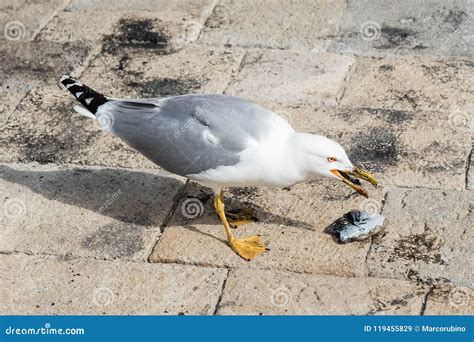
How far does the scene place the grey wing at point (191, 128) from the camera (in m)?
5.73

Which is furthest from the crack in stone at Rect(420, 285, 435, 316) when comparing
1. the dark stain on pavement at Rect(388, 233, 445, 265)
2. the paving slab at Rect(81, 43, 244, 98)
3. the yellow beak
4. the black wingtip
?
the paving slab at Rect(81, 43, 244, 98)

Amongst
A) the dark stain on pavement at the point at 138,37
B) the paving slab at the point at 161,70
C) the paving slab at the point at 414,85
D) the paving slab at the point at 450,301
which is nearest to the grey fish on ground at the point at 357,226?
the paving slab at the point at 450,301

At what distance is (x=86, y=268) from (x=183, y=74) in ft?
8.76

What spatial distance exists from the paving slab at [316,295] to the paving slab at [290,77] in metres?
2.29

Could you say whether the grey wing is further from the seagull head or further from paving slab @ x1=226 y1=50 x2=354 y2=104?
paving slab @ x1=226 y1=50 x2=354 y2=104

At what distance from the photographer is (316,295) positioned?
5.48 metres

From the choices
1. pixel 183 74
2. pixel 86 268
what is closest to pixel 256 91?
pixel 183 74

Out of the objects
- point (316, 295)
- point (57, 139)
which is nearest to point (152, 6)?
point (57, 139)

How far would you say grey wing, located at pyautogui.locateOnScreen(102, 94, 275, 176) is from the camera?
5.73 meters

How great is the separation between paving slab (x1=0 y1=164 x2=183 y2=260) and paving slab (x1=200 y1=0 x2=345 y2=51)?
88.9 inches

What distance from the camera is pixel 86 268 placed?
585 centimetres

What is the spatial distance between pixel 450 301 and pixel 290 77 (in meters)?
3.09

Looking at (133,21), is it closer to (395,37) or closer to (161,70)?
(161,70)

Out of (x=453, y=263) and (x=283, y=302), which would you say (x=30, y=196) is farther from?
(x=453, y=263)
